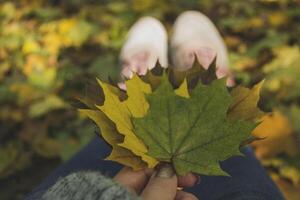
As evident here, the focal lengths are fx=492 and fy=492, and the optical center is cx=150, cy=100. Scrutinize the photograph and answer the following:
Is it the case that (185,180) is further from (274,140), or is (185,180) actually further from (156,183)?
(274,140)

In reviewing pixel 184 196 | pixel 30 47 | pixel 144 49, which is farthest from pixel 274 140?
pixel 30 47

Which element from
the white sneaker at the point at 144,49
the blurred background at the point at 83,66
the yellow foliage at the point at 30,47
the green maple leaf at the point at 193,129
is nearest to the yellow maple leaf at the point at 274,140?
the blurred background at the point at 83,66

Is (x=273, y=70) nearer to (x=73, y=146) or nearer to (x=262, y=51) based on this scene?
(x=262, y=51)

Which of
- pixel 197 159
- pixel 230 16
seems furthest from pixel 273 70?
pixel 197 159

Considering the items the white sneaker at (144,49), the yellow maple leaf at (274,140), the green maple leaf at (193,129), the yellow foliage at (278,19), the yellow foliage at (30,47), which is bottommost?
the yellow maple leaf at (274,140)

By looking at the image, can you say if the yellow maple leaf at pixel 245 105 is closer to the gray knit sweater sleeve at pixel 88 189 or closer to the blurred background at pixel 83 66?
the gray knit sweater sleeve at pixel 88 189

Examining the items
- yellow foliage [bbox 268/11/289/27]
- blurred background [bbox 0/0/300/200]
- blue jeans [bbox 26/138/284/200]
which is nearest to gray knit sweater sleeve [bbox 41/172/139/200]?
blue jeans [bbox 26/138/284/200]
